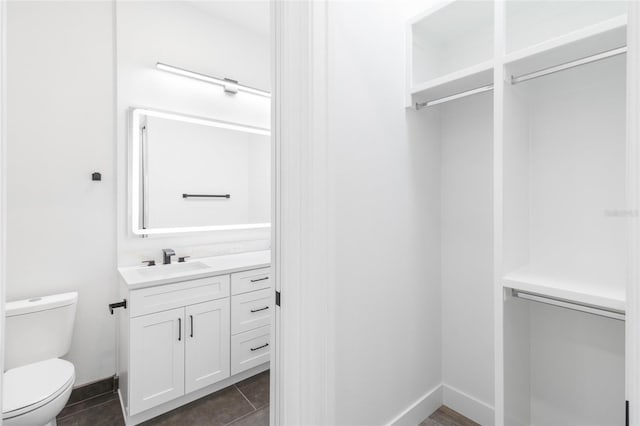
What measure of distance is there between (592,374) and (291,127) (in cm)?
173

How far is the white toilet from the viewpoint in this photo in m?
1.39

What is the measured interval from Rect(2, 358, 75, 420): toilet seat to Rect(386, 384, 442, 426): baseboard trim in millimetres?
1646

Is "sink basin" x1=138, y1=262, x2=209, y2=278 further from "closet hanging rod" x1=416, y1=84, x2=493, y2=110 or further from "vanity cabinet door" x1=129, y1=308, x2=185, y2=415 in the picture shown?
"closet hanging rod" x1=416, y1=84, x2=493, y2=110

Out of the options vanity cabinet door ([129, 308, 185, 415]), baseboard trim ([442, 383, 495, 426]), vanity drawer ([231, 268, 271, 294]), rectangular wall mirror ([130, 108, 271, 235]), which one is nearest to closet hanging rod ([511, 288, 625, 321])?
baseboard trim ([442, 383, 495, 426])

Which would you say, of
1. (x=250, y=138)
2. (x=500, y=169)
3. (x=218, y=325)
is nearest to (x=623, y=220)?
(x=500, y=169)

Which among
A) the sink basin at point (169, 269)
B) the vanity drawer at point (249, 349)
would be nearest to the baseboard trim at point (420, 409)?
the vanity drawer at point (249, 349)

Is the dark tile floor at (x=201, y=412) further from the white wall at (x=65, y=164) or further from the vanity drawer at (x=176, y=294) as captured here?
the vanity drawer at (x=176, y=294)

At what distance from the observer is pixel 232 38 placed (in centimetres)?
263

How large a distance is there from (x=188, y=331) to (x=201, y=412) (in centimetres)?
51

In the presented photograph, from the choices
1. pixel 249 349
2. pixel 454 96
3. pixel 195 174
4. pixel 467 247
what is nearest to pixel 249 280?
pixel 249 349

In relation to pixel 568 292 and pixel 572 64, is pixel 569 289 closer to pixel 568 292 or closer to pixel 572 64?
pixel 568 292

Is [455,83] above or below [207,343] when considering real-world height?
above

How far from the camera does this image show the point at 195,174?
2.48 m

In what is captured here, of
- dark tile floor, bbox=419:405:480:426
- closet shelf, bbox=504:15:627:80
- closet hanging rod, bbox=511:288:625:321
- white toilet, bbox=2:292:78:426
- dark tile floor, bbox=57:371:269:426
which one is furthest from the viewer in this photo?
dark tile floor, bbox=57:371:269:426
